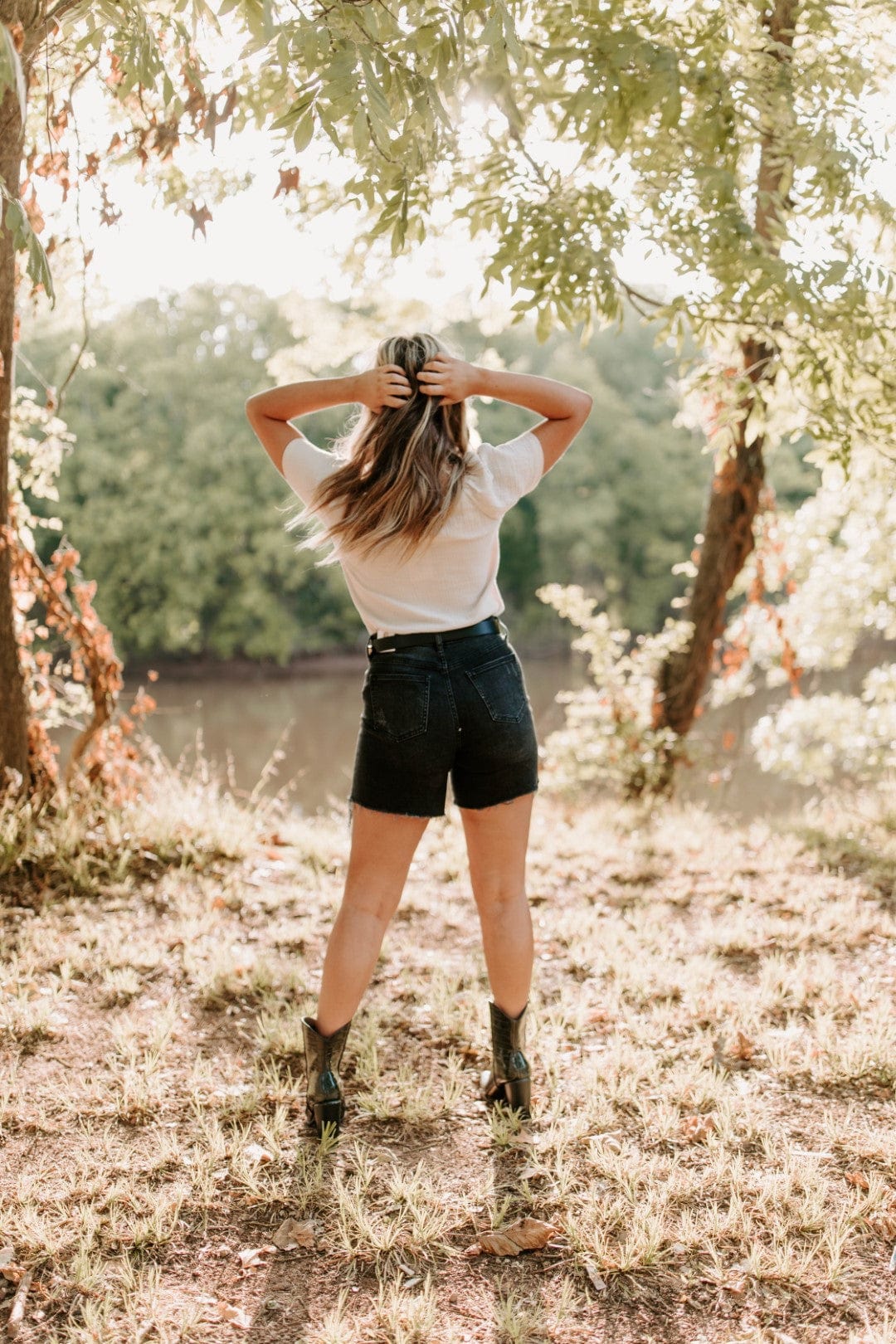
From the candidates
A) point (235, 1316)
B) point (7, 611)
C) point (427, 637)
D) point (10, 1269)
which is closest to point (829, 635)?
point (7, 611)

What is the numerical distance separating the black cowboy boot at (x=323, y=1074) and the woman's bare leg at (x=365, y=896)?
0.09 metres

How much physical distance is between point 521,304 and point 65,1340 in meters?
2.88

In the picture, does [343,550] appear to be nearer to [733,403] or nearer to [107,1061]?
[107,1061]

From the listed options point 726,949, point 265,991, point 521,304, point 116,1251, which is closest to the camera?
point 116,1251

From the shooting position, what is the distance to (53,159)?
3.58 meters

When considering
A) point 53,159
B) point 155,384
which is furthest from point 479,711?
point 155,384

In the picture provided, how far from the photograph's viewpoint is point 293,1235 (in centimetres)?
223

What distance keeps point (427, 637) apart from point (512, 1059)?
1.14 metres

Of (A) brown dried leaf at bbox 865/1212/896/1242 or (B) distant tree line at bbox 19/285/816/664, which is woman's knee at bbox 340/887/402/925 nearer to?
(A) brown dried leaf at bbox 865/1212/896/1242

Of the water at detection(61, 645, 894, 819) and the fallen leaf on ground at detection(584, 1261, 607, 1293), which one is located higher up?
the fallen leaf on ground at detection(584, 1261, 607, 1293)

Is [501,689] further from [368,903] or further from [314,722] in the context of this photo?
[314,722]

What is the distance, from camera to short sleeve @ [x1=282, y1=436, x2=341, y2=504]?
8.15 feet

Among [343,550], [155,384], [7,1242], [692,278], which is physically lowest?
[7,1242]

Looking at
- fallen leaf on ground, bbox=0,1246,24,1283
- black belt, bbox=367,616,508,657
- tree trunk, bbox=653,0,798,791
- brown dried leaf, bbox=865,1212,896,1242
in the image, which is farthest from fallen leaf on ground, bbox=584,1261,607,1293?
tree trunk, bbox=653,0,798,791
